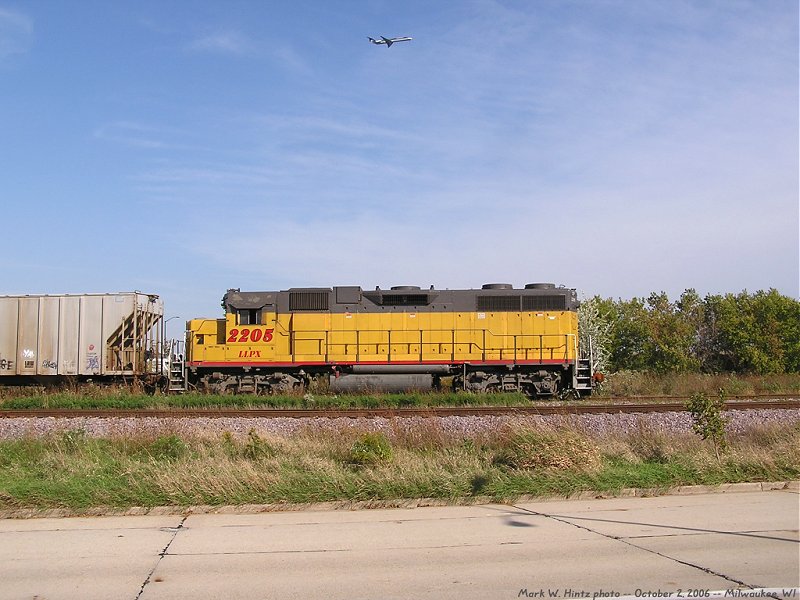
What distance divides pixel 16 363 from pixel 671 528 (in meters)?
22.3

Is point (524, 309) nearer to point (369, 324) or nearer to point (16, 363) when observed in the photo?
point (369, 324)

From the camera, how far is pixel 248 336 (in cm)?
2314

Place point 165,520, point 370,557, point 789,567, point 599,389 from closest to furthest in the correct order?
point 789,567 < point 370,557 < point 165,520 < point 599,389

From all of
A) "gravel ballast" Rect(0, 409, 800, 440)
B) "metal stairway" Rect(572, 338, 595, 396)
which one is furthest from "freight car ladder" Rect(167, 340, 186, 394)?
"metal stairway" Rect(572, 338, 595, 396)

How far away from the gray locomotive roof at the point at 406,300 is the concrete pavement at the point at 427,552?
15.1 meters

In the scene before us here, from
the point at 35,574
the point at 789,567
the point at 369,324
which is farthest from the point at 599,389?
the point at 35,574

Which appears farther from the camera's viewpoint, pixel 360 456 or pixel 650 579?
pixel 360 456

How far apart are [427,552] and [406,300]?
56.6 feet

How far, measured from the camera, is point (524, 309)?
23438mm

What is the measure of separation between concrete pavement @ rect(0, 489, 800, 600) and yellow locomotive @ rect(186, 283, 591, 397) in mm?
14453

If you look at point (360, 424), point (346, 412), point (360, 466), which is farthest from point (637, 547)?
point (346, 412)

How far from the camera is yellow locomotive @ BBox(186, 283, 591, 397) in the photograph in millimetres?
22969

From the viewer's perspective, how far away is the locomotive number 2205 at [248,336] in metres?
23.1

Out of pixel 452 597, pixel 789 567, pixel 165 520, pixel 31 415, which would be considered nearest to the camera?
pixel 452 597
